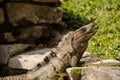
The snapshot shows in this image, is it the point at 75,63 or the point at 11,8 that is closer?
the point at 75,63

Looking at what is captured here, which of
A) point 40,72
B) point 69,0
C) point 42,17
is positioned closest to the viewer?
point 40,72

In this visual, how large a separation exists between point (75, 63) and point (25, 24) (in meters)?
2.29

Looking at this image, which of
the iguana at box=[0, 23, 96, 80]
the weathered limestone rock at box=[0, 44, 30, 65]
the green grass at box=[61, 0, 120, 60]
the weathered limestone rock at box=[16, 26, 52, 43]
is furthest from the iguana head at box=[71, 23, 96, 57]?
the weathered limestone rock at box=[16, 26, 52, 43]

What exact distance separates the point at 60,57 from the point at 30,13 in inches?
88.2

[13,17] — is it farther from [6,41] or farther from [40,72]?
[40,72]

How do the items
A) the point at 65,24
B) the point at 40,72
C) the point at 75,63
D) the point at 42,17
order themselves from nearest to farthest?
1. the point at 40,72
2. the point at 75,63
3. the point at 42,17
4. the point at 65,24

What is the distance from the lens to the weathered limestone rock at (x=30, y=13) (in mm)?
8289

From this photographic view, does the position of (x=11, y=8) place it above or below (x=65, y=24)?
above

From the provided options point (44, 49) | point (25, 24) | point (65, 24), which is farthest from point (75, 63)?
point (65, 24)

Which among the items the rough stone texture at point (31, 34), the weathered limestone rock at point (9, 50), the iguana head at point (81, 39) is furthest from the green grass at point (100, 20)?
the weathered limestone rock at point (9, 50)

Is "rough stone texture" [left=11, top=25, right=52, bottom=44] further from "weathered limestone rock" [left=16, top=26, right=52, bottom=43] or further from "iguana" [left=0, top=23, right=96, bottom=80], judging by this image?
"iguana" [left=0, top=23, right=96, bottom=80]

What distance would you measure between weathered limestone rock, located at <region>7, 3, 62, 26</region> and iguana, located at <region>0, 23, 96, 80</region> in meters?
1.79

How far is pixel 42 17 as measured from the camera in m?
8.57

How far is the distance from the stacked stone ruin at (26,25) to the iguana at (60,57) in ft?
5.32
